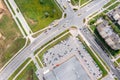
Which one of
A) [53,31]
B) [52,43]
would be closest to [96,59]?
[52,43]

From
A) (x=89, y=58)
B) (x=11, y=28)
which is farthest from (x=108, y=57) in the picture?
(x=11, y=28)

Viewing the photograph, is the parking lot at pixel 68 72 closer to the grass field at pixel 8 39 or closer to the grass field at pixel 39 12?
Answer: the grass field at pixel 8 39

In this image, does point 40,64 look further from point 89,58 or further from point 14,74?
point 89,58

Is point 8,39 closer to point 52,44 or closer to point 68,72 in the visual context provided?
point 52,44

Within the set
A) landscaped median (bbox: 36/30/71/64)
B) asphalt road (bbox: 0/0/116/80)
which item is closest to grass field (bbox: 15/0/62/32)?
asphalt road (bbox: 0/0/116/80)

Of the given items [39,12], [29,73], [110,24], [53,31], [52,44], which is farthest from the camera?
[39,12]

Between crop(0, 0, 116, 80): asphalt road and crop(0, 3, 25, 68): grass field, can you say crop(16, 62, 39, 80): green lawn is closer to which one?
crop(0, 0, 116, 80): asphalt road

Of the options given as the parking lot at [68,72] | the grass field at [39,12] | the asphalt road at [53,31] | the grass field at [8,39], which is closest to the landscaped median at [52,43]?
the asphalt road at [53,31]
